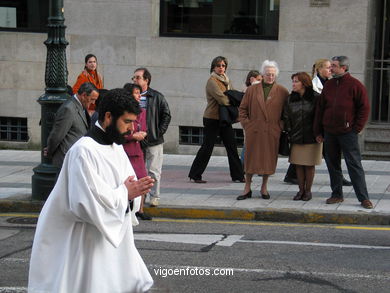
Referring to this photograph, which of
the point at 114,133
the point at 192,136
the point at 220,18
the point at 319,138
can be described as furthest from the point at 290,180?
the point at 114,133

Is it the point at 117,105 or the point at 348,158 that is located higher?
the point at 117,105

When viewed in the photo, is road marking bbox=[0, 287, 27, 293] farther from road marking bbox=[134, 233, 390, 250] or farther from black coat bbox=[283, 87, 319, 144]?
black coat bbox=[283, 87, 319, 144]

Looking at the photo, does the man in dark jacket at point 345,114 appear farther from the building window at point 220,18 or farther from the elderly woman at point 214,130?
the building window at point 220,18

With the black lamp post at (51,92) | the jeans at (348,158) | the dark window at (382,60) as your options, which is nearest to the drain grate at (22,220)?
the black lamp post at (51,92)

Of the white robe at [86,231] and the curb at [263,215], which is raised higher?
the white robe at [86,231]

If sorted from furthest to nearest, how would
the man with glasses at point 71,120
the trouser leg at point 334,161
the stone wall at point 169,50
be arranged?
the stone wall at point 169,50
the trouser leg at point 334,161
the man with glasses at point 71,120

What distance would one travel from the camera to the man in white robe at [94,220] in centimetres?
452

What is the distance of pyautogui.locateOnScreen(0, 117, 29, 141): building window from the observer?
52.6 feet

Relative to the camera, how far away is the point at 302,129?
1067 cm

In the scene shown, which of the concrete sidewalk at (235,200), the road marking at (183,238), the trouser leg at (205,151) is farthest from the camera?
the trouser leg at (205,151)

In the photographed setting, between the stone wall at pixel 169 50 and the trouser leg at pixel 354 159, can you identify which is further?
the stone wall at pixel 169 50

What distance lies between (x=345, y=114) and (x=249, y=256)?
116 inches

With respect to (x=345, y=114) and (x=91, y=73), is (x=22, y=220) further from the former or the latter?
(x=345, y=114)

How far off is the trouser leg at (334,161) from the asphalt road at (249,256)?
41.0 inches
